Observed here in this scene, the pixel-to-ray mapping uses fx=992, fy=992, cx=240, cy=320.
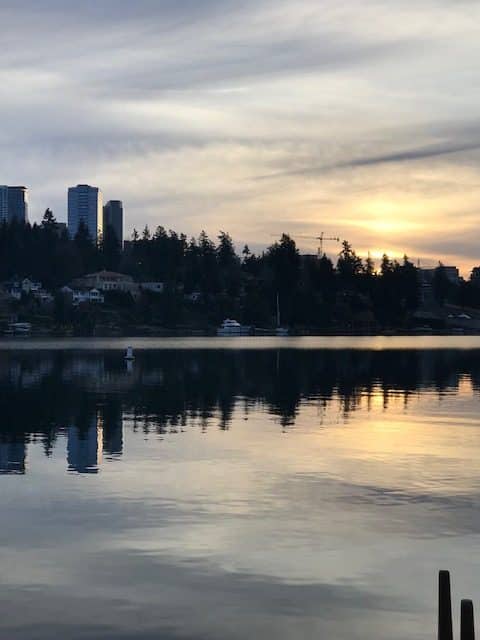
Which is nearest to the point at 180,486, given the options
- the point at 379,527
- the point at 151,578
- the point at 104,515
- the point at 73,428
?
the point at 104,515

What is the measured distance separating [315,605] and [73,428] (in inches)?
1243

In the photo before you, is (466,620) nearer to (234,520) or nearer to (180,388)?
(234,520)

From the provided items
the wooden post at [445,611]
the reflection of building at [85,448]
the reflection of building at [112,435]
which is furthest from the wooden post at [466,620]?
the reflection of building at [112,435]

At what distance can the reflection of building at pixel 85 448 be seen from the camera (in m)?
38.2

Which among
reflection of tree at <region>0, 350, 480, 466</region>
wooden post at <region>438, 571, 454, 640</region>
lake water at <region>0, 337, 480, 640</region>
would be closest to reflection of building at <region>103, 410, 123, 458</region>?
reflection of tree at <region>0, 350, 480, 466</region>

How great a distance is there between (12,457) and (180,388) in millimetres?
40581

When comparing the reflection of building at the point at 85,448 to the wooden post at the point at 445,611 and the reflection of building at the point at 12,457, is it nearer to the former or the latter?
the reflection of building at the point at 12,457

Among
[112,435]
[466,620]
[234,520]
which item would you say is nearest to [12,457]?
[112,435]

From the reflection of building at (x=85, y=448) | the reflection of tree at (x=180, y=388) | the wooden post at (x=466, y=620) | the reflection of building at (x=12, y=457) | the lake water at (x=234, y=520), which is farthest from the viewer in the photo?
the reflection of tree at (x=180, y=388)

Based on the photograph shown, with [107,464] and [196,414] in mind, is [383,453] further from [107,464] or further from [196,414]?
[196,414]

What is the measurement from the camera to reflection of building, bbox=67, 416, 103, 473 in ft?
125

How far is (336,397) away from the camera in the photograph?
237ft

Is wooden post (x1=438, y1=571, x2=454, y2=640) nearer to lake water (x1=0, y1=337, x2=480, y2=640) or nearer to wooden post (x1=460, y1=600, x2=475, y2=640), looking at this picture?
wooden post (x1=460, y1=600, x2=475, y2=640)

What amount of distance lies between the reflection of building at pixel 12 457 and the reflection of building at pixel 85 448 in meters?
1.86
